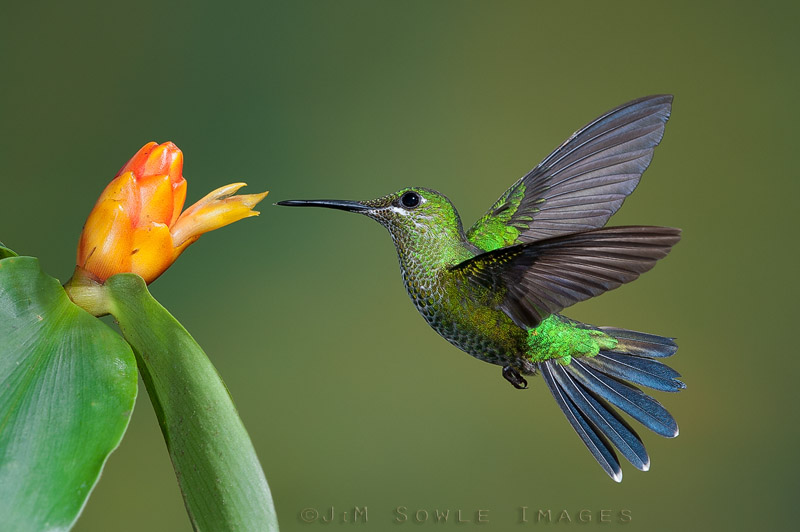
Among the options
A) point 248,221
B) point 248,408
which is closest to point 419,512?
point 248,408

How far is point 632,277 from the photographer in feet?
1.13

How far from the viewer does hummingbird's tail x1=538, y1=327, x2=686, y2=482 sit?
424 mm

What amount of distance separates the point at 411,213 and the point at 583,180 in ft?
0.45

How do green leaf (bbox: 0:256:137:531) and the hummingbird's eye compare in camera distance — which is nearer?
green leaf (bbox: 0:256:137:531)

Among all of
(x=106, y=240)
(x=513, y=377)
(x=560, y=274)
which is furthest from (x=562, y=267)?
(x=106, y=240)

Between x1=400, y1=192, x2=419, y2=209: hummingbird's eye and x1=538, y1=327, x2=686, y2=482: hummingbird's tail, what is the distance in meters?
0.13

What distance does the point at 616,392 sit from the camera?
440mm

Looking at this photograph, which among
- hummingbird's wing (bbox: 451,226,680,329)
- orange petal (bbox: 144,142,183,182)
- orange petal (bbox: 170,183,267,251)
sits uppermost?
orange petal (bbox: 144,142,183,182)

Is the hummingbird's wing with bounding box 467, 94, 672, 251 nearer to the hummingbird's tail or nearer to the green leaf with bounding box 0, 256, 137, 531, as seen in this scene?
the hummingbird's tail

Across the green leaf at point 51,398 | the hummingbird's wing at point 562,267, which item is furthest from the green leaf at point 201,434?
the hummingbird's wing at point 562,267

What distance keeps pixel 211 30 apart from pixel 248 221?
40 centimetres

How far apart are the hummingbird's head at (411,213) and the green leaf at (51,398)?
0.13m

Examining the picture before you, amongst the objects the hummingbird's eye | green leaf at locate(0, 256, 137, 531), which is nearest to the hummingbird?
the hummingbird's eye

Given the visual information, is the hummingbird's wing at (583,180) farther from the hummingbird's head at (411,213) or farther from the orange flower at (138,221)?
the orange flower at (138,221)
